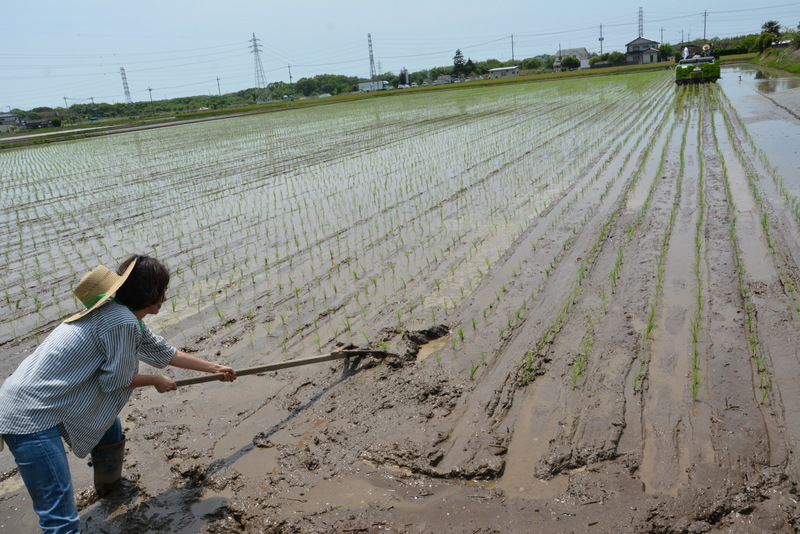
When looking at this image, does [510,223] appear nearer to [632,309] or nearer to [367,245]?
[367,245]

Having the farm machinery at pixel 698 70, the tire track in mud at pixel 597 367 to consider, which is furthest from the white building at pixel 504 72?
the tire track in mud at pixel 597 367

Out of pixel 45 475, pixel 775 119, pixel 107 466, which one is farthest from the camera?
pixel 775 119

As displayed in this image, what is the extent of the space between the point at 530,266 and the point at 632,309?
1.29m

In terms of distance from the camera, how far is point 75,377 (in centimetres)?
220

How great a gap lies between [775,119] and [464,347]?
13708 mm

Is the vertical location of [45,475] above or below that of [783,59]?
below

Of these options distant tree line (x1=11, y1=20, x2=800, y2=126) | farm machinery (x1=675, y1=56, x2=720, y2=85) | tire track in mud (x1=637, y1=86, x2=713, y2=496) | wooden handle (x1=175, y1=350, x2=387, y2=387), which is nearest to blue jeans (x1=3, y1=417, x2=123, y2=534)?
wooden handle (x1=175, y1=350, x2=387, y2=387)

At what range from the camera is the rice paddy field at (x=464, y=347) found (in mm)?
2590

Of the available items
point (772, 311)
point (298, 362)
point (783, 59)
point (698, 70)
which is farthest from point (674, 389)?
point (783, 59)

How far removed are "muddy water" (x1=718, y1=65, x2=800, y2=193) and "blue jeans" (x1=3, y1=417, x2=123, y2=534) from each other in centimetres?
822

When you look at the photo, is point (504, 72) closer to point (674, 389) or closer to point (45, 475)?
point (674, 389)

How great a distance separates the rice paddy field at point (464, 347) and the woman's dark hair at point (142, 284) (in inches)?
40.7

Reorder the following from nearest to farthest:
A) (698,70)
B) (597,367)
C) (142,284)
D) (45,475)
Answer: (45,475) < (142,284) < (597,367) < (698,70)

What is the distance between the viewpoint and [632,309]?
4367mm
